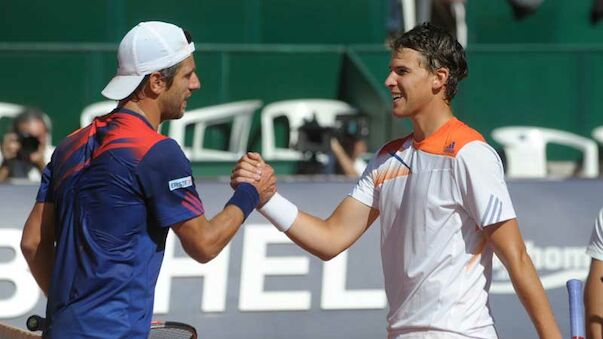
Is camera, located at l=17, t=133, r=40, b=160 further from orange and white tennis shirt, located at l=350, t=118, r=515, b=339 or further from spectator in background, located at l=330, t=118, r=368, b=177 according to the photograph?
orange and white tennis shirt, located at l=350, t=118, r=515, b=339

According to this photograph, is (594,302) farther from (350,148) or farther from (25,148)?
(350,148)

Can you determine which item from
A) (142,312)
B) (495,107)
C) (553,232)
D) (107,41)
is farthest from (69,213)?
(107,41)

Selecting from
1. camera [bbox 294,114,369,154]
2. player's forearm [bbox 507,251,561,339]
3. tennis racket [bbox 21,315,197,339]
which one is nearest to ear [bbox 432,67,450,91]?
player's forearm [bbox 507,251,561,339]

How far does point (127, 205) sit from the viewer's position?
13.1 feet

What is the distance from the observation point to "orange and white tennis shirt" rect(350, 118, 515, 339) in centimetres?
432

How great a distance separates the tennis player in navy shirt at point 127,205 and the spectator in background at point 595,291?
4.01ft

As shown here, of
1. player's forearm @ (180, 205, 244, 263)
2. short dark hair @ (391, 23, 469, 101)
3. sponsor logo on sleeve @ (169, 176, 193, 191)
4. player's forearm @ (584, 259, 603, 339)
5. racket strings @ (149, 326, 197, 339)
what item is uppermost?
short dark hair @ (391, 23, 469, 101)

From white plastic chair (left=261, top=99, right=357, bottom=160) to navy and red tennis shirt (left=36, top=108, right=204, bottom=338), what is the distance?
724cm

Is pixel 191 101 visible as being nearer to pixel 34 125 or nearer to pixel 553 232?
pixel 34 125

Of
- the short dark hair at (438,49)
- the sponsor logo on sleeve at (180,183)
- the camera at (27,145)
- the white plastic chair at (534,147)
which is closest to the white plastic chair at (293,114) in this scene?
the white plastic chair at (534,147)

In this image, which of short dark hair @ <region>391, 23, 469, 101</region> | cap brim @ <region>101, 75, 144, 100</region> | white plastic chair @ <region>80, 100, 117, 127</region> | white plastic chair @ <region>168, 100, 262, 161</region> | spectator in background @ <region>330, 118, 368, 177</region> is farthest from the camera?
white plastic chair @ <region>168, 100, 262, 161</region>

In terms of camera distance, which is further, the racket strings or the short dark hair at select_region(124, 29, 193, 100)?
the racket strings

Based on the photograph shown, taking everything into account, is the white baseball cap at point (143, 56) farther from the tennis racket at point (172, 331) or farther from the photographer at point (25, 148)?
the photographer at point (25, 148)

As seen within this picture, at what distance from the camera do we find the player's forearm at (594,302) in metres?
4.34
